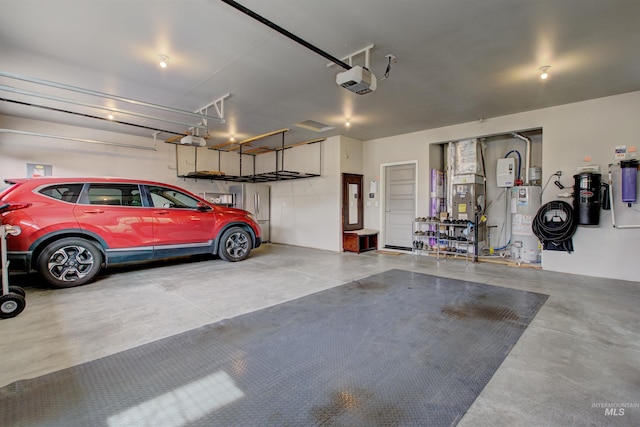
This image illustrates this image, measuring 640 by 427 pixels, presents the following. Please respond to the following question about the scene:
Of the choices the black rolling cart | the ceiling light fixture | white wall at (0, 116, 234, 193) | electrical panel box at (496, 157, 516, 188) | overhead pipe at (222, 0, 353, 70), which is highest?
the ceiling light fixture

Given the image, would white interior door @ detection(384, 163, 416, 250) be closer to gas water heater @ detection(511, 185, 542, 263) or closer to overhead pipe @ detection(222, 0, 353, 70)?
gas water heater @ detection(511, 185, 542, 263)

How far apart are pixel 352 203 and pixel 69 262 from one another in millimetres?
5694

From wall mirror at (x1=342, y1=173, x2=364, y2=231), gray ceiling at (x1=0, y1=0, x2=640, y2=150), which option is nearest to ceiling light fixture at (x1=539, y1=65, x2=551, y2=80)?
gray ceiling at (x1=0, y1=0, x2=640, y2=150)

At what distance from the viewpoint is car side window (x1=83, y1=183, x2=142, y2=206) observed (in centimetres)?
428

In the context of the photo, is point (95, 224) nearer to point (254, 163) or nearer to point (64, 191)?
point (64, 191)

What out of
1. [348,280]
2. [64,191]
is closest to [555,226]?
[348,280]

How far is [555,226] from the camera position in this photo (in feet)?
15.8

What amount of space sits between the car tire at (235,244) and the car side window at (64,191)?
7.58 feet

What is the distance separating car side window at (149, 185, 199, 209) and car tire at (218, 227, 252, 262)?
0.85 m

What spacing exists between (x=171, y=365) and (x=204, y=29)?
9.87 feet

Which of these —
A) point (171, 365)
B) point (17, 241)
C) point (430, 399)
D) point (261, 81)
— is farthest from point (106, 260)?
point (430, 399)

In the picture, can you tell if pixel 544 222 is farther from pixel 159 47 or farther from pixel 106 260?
pixel 106 260

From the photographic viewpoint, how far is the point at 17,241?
3.68 meters

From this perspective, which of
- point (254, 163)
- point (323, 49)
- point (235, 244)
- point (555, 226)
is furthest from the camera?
point (254, 163)
